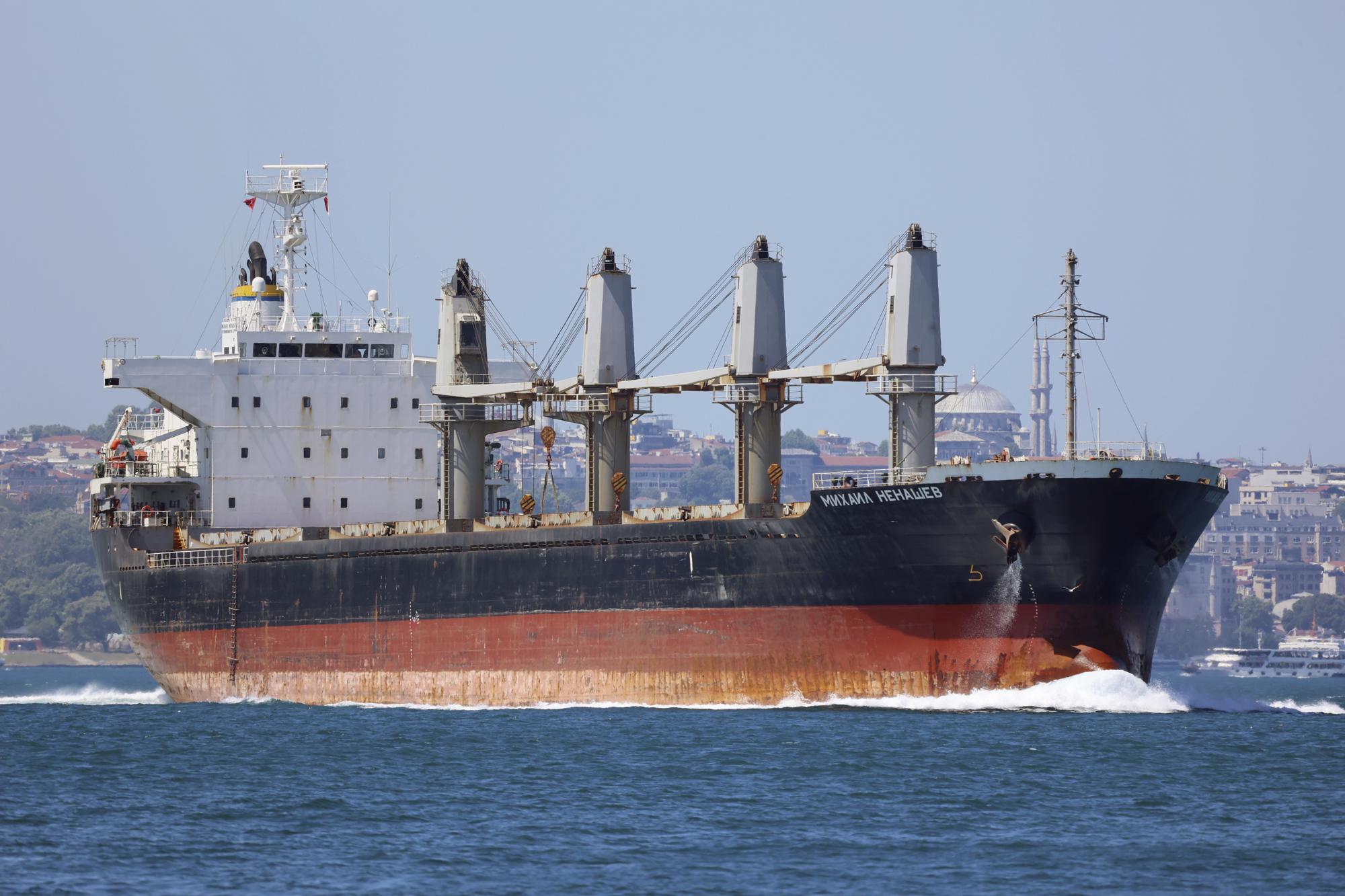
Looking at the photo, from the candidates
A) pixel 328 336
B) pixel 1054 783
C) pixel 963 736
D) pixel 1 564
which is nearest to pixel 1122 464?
pixel 963 736

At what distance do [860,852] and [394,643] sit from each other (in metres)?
21.8

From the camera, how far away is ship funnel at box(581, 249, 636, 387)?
44188 mm

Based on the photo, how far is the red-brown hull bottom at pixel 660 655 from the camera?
36.7 m

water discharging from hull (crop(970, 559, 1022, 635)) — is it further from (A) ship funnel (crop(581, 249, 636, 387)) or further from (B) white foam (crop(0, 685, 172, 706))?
(B) white foam (crop(0, 685, 172, 706))

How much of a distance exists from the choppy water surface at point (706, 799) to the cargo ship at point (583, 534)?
128 centimetres

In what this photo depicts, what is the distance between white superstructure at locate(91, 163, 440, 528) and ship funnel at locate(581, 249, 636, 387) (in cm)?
744

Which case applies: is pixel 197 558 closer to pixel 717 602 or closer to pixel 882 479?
pixel 717 602

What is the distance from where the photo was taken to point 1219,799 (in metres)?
28.5

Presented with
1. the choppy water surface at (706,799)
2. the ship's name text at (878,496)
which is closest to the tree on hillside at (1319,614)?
the choppy water surface at (706,799)

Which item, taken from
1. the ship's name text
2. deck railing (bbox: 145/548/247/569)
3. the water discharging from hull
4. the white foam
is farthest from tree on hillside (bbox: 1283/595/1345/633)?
the ship's name text

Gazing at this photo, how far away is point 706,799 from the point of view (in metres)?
28.5

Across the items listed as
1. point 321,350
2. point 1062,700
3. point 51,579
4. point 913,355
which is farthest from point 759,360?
point 51,579

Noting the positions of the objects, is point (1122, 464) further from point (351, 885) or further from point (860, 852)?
point (351, 885)

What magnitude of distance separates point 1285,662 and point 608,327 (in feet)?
324
